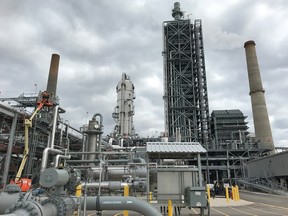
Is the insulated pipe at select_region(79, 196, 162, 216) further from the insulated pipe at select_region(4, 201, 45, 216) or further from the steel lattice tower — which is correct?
the steel lattice tower

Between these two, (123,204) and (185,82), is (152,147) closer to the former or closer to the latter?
(123,204)

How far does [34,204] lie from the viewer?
5.18 meters

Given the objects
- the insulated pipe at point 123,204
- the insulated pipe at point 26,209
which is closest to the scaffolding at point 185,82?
the insulated pipe at point 123,204

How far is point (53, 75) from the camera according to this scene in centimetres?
4109

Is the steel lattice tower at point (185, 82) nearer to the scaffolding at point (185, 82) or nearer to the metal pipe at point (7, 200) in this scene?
the scaffolding at point (185, 82)

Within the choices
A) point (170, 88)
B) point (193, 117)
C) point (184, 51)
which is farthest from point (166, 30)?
point (193, 117)

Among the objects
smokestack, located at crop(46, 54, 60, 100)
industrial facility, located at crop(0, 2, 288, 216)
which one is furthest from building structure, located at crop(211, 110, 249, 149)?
smokestack, located at crop(46, 54, 60, 100)

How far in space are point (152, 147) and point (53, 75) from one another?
3465cm

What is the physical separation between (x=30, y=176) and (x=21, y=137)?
5.48 meters

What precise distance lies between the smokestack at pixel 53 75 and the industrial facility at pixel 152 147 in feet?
0.57

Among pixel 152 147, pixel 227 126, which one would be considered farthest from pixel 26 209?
pixel 227 126

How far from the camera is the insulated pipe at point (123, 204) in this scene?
693 centimetres

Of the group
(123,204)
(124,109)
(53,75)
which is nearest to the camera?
Answer: (123,204)

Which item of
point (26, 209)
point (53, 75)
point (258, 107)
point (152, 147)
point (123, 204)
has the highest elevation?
point (53, 75)
